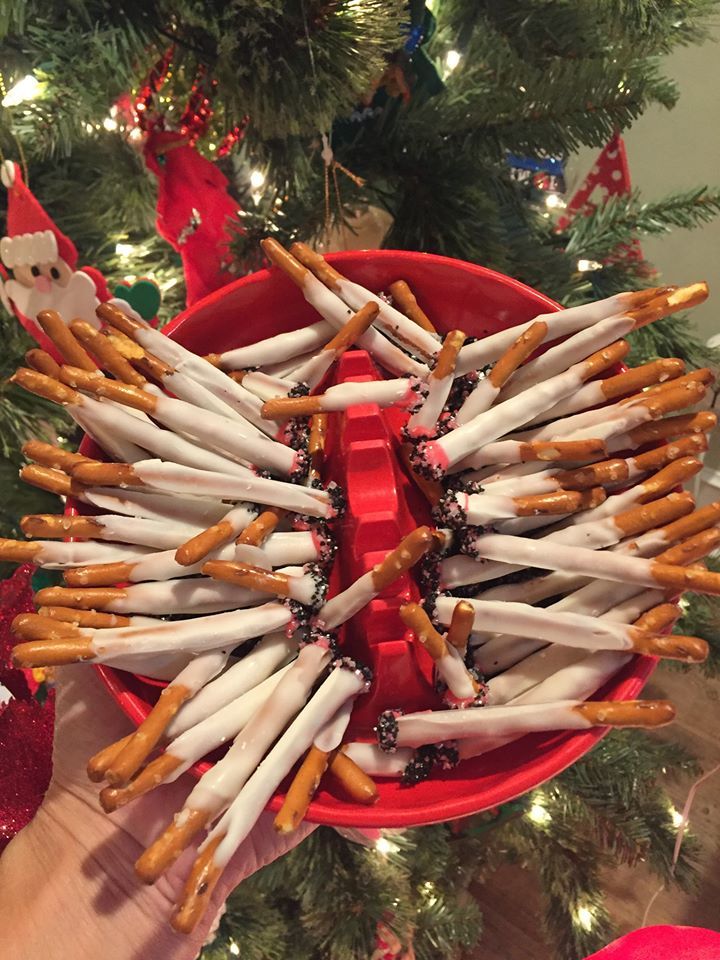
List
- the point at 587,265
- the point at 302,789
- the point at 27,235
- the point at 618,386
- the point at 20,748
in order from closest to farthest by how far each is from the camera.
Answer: the point at 302,789 → the point at 618,386 → the point at 27,235 → the point at 20,748 → the point at 587,265

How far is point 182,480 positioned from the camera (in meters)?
0.49

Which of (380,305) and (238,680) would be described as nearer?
(238,680)

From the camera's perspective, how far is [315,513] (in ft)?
1.72

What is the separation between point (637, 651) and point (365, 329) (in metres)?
0.32

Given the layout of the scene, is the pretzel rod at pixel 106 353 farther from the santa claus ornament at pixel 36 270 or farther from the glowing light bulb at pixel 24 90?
the glowing light bulb at pixel 24 90

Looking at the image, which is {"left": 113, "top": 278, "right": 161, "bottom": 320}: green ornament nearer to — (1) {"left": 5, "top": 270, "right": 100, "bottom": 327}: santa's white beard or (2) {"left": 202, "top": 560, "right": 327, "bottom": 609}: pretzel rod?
(1) {"left": 5, "top": 270, "right": 100, "bottom": 327}: santa's white beard

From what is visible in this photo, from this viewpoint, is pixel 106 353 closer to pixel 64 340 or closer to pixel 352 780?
pixel 64 340

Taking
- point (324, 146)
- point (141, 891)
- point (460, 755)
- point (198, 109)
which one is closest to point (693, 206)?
point (324, 146)

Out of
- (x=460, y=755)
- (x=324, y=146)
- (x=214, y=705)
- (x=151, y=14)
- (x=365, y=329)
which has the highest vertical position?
(x=151, y=14)

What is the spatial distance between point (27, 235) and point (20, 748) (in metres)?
0.54

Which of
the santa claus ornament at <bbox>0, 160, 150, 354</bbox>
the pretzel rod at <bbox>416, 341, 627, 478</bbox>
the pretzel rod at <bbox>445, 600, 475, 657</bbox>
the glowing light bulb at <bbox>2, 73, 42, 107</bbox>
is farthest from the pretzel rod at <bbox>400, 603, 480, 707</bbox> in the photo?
the glowing light bulb at <bbox>2, 73, 42, 107</bbox>

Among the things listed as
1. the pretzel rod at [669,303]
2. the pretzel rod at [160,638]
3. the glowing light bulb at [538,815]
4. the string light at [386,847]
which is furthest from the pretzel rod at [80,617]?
the glowing light bulb at [538,815]

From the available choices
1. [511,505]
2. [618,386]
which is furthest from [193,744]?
[618,386]

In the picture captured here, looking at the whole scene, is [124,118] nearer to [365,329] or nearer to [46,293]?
[46,293]
